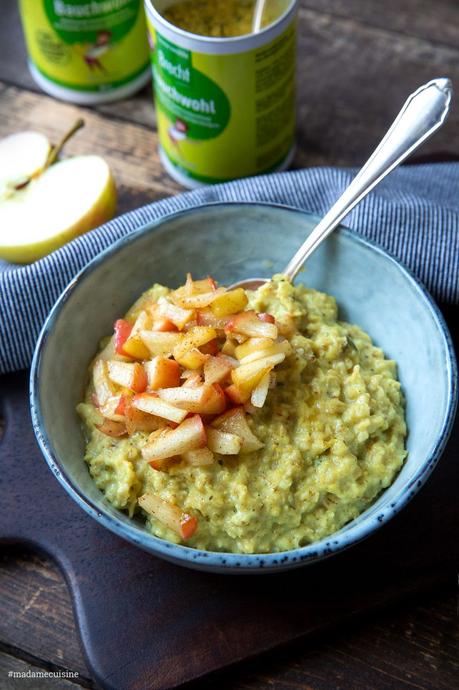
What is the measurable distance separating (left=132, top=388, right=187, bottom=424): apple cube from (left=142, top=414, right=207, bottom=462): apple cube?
0.06 feet

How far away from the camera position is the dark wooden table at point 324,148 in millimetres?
1547

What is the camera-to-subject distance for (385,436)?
1572mm

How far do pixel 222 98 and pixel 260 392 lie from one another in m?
0.82

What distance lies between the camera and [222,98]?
1.94m

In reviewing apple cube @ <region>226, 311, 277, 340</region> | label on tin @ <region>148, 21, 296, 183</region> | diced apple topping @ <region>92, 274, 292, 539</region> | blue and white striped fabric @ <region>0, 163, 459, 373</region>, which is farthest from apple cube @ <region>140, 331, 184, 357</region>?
label on tin @ <region>148, 21, 296, 183</region>

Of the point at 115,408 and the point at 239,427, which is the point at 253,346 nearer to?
the point at 239,427

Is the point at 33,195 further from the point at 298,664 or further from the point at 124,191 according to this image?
the point at 298,664

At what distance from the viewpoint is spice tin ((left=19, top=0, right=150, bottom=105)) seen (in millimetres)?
2193

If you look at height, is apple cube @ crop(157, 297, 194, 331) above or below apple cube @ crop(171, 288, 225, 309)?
below

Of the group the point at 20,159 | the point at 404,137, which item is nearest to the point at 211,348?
the point at 404,137

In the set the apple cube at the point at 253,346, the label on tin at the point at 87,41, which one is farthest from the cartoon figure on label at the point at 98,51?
the apple cube at the point at 253,346

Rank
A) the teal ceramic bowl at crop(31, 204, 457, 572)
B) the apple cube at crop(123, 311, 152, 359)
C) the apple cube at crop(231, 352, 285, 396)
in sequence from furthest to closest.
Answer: the apple cube at crop(123, 311, 152, 359) → the apple cube at crop(231, 352, 285, 396) → the teal ceramic bowl at crop(31, 204, 457, 572)

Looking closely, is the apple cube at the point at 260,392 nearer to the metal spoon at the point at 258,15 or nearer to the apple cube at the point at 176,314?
the apple cube at the point at 176,314

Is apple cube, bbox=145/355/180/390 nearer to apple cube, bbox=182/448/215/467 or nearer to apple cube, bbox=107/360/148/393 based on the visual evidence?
apple cube, bbox=107/360/148/393
